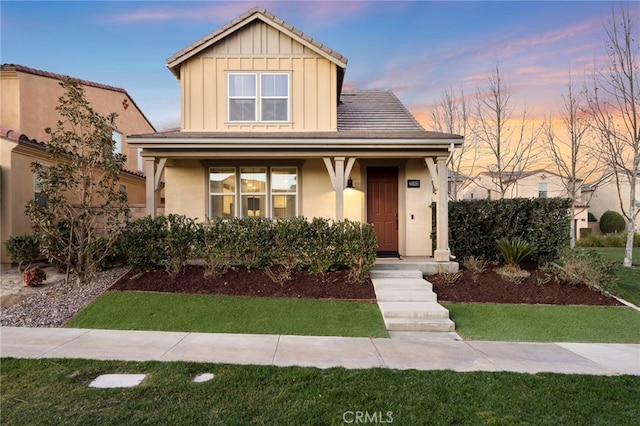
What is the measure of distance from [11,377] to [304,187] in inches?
292

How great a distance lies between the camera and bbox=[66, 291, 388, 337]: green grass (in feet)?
18.3

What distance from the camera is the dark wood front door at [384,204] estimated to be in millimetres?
10156

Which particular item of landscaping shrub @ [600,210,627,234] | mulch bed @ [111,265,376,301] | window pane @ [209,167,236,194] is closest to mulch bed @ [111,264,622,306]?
mulch bed @ [111,265,376,301]

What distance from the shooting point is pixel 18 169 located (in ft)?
28.7

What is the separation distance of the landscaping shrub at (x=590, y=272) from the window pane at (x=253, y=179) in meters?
7.87

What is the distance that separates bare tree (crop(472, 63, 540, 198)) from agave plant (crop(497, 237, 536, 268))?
684 cm

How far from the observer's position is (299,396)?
10.7ft

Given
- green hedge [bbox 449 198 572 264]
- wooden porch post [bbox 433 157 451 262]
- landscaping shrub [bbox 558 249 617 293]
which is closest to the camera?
landscaping shrub [bbox 558 249 617 293]

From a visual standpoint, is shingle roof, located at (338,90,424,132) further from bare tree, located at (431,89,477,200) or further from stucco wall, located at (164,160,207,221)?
bare tree, located at (431,89,477,200)

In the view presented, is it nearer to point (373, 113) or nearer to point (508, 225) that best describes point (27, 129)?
point (373, 113)

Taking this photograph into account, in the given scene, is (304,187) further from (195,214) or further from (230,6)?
(230,6)

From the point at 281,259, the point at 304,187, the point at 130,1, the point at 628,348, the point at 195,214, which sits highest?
the point at 130,1

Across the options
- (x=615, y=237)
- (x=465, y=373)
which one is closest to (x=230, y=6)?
Result: (x=465, y=373)

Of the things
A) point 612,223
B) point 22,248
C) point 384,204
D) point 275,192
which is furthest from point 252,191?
point 612,223
